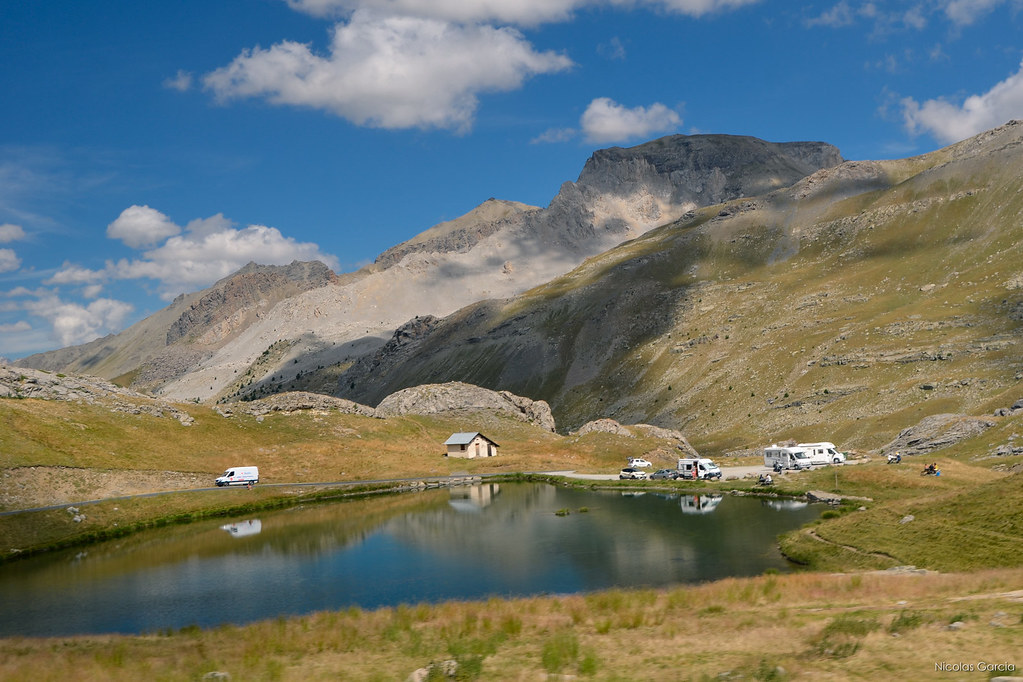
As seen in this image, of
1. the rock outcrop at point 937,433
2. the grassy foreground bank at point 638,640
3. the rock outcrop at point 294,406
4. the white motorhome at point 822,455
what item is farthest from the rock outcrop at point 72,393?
the rock outcrop at point 937,433

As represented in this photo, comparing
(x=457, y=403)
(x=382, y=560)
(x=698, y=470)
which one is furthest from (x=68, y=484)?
(x=457, y=403)

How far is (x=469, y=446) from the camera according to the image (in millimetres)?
115250

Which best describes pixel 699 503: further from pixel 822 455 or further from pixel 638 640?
pixel 638 640

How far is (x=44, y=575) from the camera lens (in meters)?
52.2

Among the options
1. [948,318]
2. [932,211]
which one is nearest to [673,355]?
[948,318]

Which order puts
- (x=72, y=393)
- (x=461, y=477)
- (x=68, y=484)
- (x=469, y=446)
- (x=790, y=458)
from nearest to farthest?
(x=68, y=484)
(x=790, y=458)
(x=72, y=393)
(x=461, y=477)
(x=469, y=446)

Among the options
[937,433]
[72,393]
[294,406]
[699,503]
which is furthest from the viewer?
[294,406]

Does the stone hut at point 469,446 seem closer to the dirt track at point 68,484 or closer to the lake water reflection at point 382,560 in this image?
the lake water reflection at point 382,560

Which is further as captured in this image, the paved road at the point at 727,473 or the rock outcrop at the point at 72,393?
the rock outcrop at the point at 72,393

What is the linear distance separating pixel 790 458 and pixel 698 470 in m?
10.8

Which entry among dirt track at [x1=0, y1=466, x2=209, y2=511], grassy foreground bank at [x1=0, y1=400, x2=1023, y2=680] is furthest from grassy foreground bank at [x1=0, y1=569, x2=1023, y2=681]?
dirt track at [x1=0, y1=466, x2=209, y2=511]

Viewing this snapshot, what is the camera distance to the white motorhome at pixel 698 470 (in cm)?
8300

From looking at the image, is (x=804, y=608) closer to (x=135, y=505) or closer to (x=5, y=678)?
(x=5, y=678)

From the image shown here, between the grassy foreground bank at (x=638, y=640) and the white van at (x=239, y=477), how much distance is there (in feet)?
194
